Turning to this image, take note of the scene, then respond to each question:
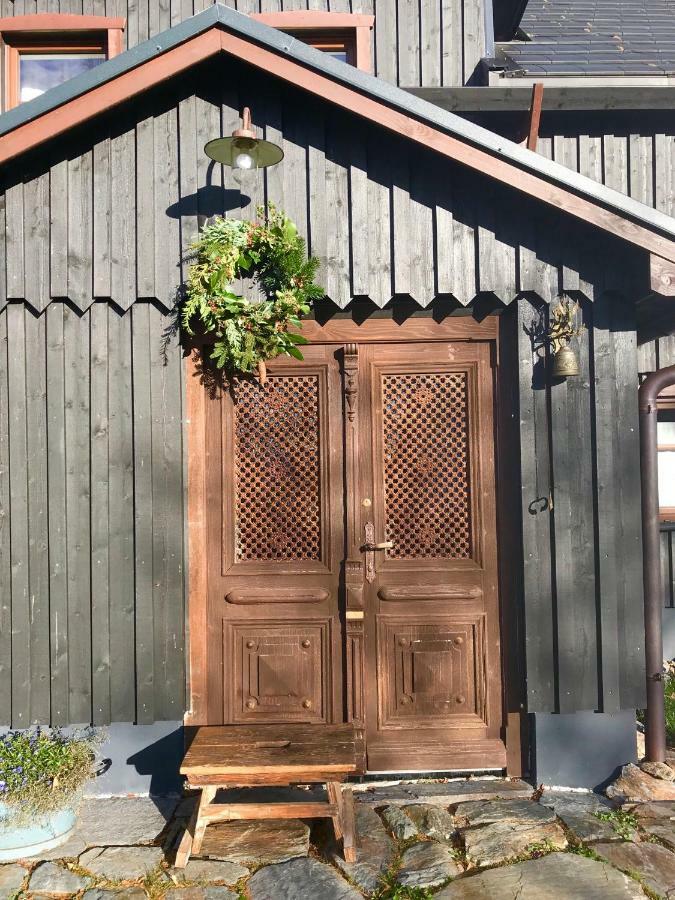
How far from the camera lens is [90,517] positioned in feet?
13.6

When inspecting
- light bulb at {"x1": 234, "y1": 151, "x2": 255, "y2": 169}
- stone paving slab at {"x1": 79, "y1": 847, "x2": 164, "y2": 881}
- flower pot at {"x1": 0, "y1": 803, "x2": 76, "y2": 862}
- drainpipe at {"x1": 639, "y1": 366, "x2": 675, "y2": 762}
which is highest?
light bulb at {"x1": 234, "y1": 151, "x2": 255, "y2": 169}

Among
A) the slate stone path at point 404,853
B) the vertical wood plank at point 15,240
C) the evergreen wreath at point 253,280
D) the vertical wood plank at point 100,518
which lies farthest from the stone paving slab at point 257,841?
the vertical wood plank at point 15,240

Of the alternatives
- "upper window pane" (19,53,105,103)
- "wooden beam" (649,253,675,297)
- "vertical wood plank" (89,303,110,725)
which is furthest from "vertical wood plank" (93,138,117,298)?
"wooden beam" (649,253,675,297)

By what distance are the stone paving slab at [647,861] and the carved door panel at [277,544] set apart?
1689 millimetres

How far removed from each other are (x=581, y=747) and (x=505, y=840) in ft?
3.03

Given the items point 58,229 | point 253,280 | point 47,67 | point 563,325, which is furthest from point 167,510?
point 47,67

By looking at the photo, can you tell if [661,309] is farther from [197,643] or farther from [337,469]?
[197,643]

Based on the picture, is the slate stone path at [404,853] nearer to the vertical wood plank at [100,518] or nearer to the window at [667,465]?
the vertical wood plank at [100,518]

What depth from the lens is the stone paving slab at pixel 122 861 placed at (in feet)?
10.6

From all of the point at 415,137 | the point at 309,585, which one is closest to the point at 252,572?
the point at 309,585

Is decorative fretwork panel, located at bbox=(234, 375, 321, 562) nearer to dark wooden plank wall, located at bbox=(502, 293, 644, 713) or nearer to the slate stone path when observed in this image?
dark wooden plank wall, located at bbox=(502, 293, 644, 713)

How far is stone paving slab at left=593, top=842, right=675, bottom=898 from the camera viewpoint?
10.1ft

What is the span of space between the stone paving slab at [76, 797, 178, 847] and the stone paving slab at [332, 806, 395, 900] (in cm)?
105

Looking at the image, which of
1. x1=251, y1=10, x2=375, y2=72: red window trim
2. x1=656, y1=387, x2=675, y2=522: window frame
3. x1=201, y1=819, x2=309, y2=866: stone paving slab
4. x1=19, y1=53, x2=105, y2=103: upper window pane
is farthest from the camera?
x1=19, y1=53, x2=105, y2=103: upper window pane
